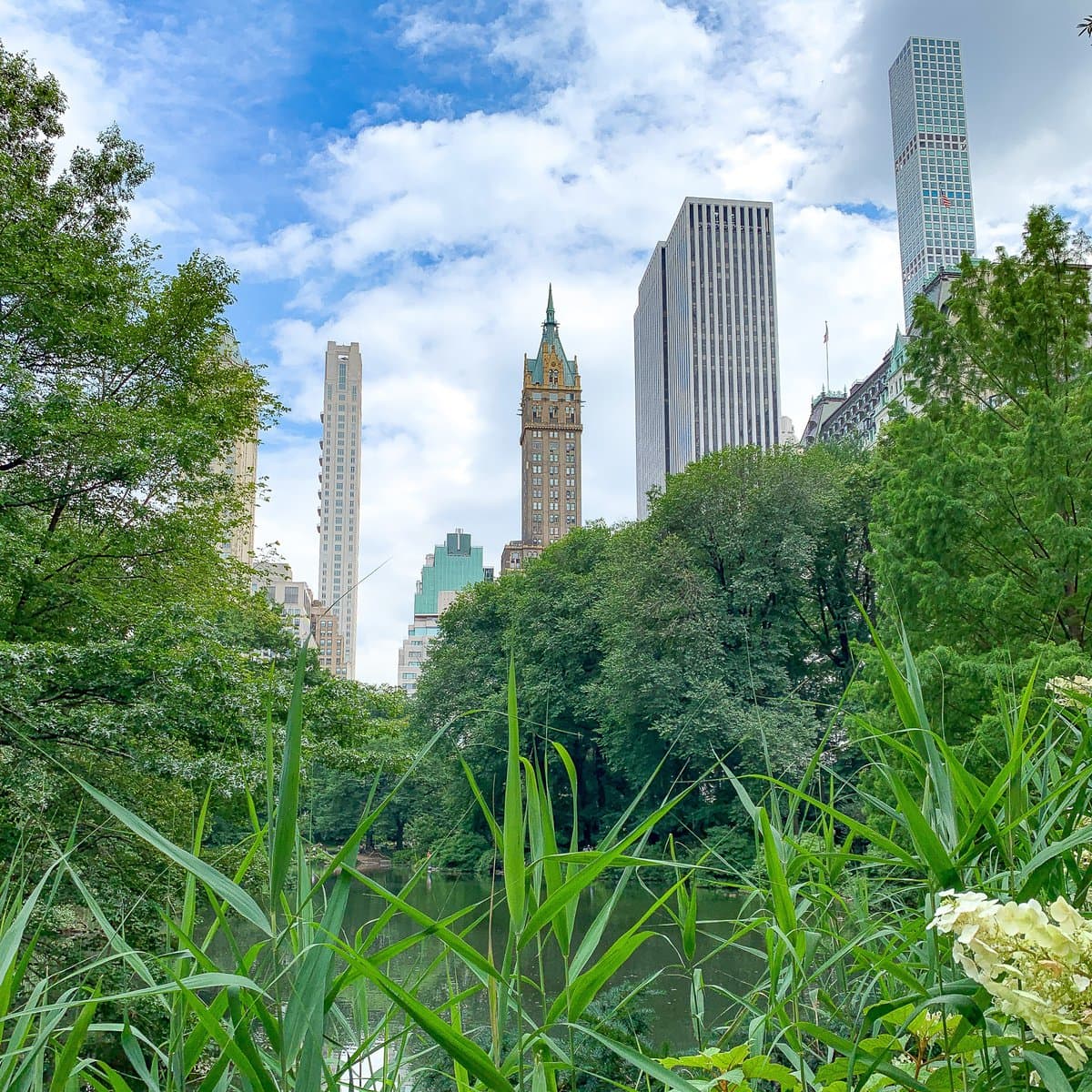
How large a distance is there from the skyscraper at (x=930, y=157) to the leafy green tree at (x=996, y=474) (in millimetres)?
90348

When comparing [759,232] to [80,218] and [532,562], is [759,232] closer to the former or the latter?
[532,562]

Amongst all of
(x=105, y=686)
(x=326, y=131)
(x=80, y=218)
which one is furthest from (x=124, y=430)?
(x=326, y=131)

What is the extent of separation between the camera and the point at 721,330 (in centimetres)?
9475

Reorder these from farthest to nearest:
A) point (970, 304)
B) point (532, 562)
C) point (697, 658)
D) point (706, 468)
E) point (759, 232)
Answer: point (759, 232) → point (532, 562) → point (706, 468) → point (697, 658) → point (970, 304)

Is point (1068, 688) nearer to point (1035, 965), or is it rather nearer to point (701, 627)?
point (1035, 965)

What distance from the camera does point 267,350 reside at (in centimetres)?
1259

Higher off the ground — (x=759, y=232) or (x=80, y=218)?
(x=759, y=232)

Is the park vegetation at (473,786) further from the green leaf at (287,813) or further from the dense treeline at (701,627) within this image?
the dense treeline at (701,627)

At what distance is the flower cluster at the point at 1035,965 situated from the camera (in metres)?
0.66

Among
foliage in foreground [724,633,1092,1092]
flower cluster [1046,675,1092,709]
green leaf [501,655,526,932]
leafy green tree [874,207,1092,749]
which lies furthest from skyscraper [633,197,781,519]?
green leaf [501,655,526,932]

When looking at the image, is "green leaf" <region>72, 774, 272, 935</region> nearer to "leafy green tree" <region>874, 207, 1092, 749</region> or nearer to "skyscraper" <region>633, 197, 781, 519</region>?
"leafy green tree" <region>874, 207, 1092, 749</region>

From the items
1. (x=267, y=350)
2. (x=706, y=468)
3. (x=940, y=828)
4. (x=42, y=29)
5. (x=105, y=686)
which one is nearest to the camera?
(x=940, y=828)

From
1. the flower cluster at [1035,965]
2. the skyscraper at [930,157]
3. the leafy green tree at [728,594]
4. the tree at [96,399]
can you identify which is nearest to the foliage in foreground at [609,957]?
the flower cluster at [1035,965]

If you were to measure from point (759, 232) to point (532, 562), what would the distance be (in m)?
80.5
